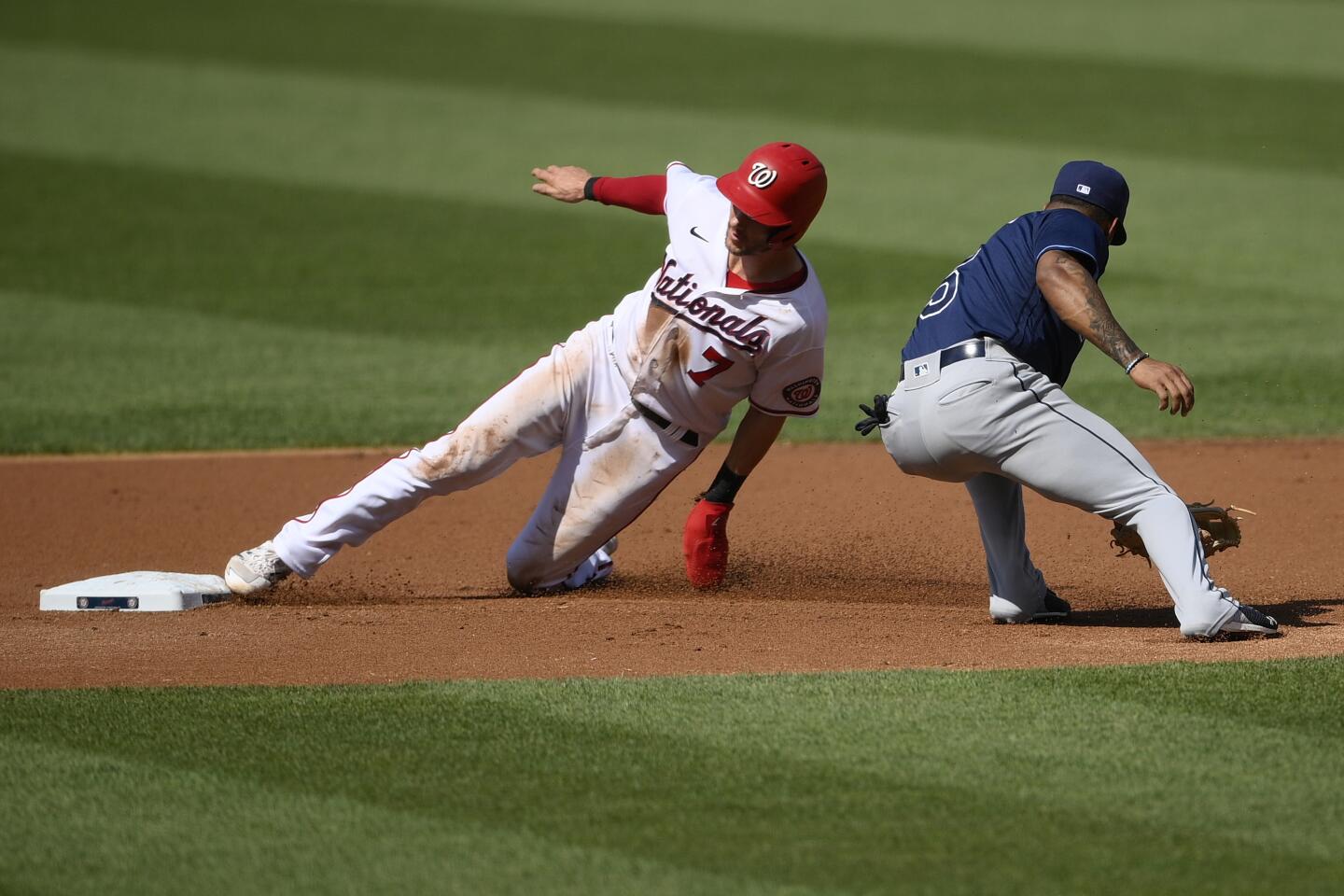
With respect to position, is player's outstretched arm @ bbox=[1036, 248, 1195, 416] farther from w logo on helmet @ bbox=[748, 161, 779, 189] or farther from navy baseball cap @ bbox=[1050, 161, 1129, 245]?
w logo on helmet @ bbox=[748, 161, 779, 189]

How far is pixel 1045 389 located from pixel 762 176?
1149 millimetres

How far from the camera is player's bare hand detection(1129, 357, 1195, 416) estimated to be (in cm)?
506

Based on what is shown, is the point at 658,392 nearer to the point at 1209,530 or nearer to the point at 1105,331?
the point at 1105,331

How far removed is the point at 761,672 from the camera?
518 cm

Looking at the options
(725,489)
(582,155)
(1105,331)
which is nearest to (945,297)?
(1105,331)

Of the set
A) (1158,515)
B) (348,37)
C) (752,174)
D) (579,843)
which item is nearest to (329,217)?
(348,37)

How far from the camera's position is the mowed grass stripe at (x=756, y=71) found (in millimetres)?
17016

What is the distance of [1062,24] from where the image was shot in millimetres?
21562

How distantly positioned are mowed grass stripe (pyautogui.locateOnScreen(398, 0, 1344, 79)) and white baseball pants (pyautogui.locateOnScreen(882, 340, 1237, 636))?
15104 mm

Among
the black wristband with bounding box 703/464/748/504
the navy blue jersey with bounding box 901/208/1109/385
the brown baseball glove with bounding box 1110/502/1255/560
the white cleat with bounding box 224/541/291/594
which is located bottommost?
the white cleat with bounding box 224/541/291/594

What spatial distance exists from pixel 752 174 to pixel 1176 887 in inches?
112

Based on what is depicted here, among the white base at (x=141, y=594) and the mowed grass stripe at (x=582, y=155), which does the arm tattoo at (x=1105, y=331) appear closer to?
the white base at (x=141, y=594)

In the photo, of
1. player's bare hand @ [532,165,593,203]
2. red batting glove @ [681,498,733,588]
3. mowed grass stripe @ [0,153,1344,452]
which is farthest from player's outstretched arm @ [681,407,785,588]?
mowed grass stripe @ [0,153,1344,452]

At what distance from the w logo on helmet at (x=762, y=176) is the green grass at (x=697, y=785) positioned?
64.7 inches
